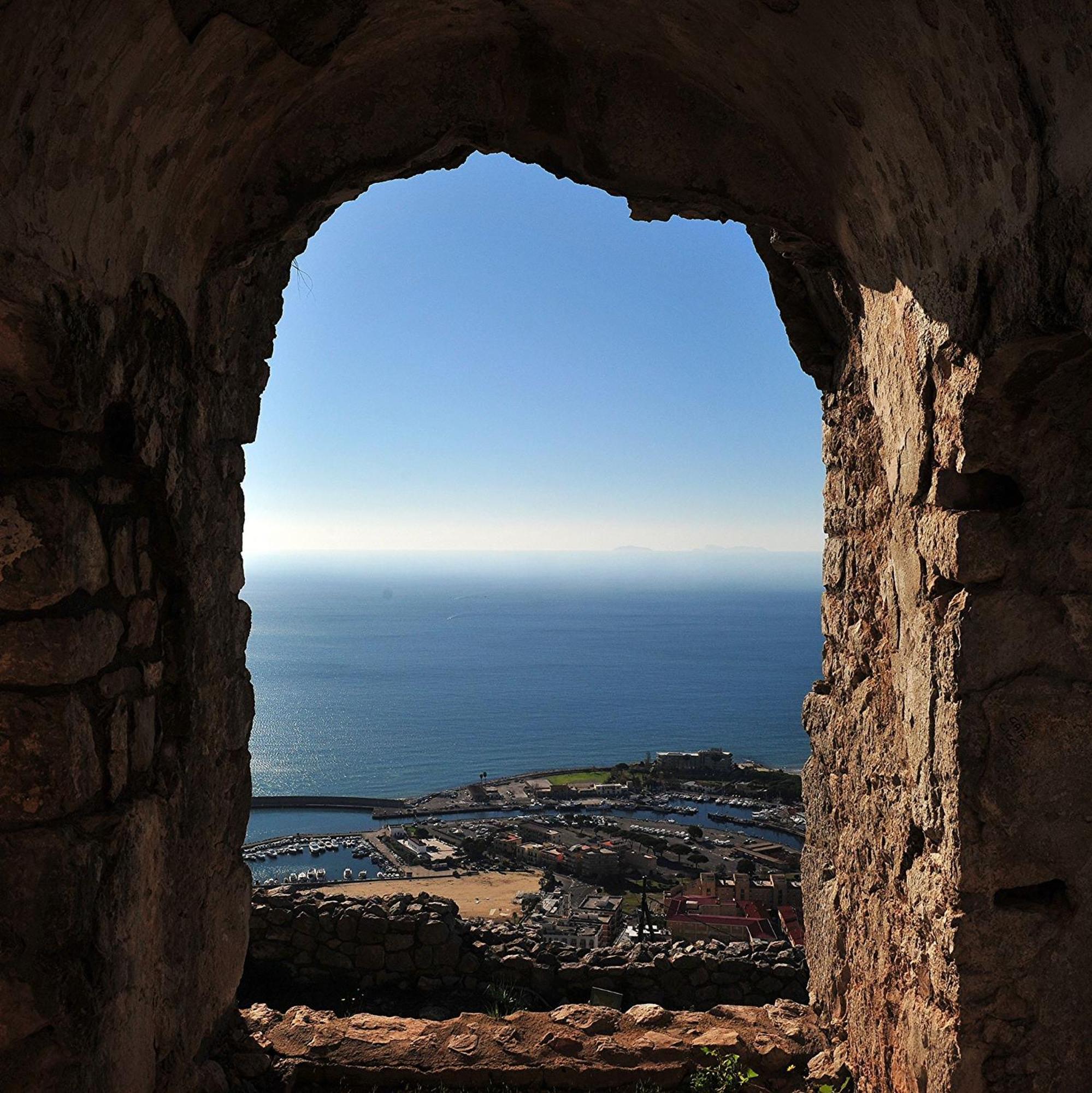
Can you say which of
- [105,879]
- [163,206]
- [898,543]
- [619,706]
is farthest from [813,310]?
[619,706]

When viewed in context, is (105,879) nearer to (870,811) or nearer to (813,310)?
(870,811)

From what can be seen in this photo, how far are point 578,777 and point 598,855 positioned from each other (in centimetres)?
1738

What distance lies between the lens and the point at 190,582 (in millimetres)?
3125

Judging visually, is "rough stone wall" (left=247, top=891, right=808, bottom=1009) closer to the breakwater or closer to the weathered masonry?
the weathered masonry

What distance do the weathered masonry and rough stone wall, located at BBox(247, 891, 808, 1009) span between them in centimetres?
209

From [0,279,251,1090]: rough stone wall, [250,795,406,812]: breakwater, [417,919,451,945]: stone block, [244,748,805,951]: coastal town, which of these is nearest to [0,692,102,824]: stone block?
[0,279,251,1090]: rough stone wall

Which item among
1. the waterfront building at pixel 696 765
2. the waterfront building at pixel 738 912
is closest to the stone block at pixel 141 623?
the waterfront building at pixel 738 912

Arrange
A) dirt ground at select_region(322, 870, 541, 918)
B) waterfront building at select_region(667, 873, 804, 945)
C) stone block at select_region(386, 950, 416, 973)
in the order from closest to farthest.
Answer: stone block at select_region(386, 950, 416, 973) → waterfront building at select_region(667, 873, 804, 945) → dirt ground at select_region(322, 870, 541, 918)

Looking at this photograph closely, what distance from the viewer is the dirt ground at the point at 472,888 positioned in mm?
13560

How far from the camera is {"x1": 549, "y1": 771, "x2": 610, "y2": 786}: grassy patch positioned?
3189 cm

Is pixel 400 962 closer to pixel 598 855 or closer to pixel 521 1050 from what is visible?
pixel 521 1050

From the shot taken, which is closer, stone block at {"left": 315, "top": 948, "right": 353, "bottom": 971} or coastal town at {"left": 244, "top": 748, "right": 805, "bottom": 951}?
stone block at {"left": 315, "top": 948, "right": 353, "bottom": 971}

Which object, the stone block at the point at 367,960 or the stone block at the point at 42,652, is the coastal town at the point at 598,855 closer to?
the stone block at the point at 367,960

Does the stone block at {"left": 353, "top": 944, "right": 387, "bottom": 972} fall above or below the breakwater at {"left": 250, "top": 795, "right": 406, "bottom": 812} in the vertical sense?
above
